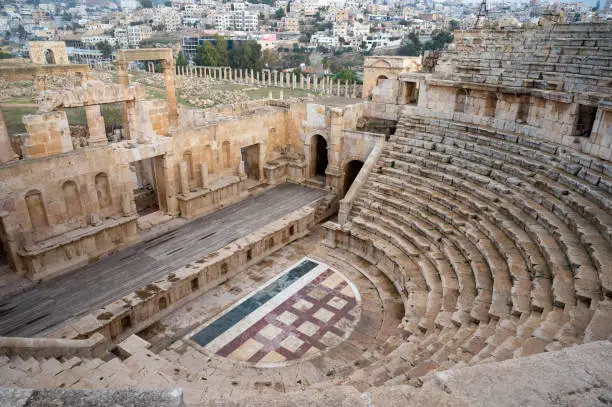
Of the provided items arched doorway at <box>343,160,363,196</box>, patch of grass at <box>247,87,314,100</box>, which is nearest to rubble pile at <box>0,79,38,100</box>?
patch of grass at <box>247,87,314,100</box>

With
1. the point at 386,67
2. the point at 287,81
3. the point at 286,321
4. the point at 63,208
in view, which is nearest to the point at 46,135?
the point at 63,208

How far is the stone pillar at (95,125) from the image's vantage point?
1593cm

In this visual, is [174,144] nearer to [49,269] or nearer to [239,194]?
[239,194]

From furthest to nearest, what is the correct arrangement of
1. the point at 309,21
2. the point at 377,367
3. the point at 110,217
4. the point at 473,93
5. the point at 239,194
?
1. the point at 309,21
2. the point at 239,194
3. the point at 473,93
4. the point at 110,217
5. the point at 377,367

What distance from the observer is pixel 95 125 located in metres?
16.2

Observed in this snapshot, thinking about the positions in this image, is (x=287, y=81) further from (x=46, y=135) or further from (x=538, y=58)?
(x=46, y=135)

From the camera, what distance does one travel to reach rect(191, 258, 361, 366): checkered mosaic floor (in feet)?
34.6

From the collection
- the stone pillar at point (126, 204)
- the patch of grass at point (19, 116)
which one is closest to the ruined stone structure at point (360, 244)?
the stone pillar at point (126, 204)

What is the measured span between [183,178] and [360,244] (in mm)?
6578

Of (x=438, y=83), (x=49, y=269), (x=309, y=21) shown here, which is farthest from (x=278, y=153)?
(x=309, y=21)

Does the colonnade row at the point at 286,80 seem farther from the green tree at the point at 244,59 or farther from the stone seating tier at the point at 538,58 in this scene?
the stone seating tier at the point at 538,58

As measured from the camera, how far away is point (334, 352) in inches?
414

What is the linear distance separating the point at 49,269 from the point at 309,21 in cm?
15515

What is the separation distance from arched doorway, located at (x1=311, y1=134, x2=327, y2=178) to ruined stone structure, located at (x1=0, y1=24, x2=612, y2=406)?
3.17ft
